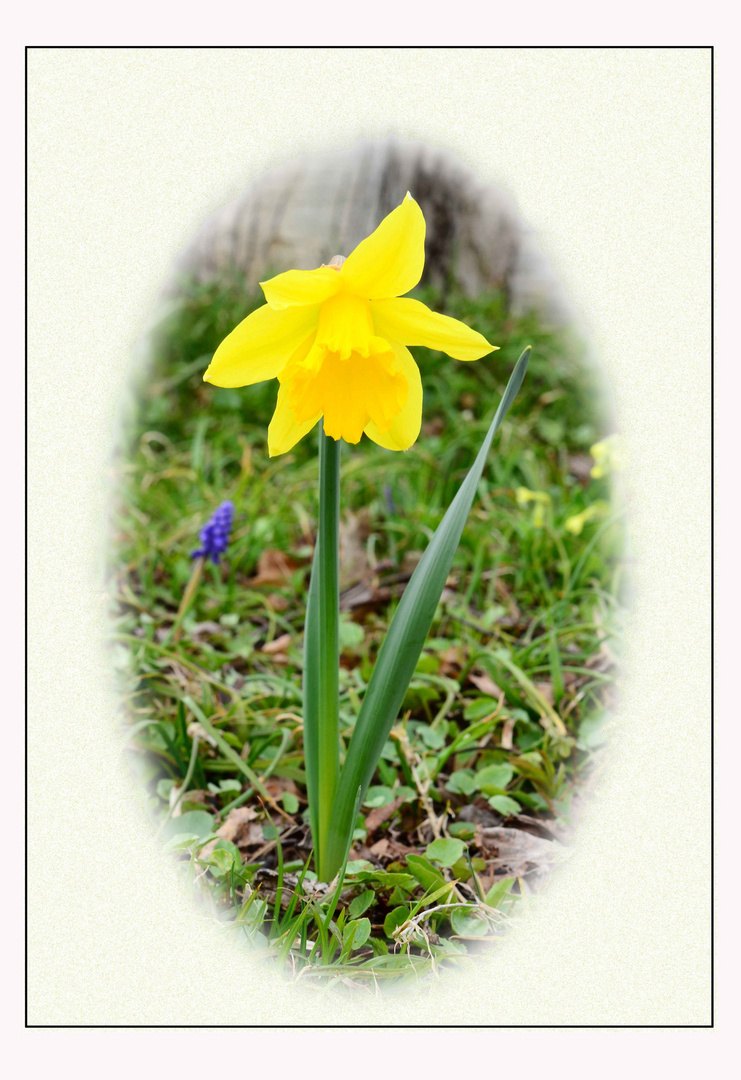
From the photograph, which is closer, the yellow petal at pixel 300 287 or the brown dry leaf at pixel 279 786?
the yellow petal at pixel 300 287

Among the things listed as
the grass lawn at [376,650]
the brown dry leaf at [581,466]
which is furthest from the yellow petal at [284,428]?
the brown dry leaf at [581,466]

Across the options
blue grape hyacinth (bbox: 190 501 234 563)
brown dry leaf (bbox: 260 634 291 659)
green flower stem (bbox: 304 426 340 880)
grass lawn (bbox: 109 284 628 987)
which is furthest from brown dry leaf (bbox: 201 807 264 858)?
blue grape hyacinth (bbox: 190 501 234 563)

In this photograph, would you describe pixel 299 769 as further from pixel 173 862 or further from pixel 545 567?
pixel 545 567

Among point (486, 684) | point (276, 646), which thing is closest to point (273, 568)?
point (276, 646)

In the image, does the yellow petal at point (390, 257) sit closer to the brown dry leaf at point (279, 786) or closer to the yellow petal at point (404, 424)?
the yellow petal at point (404, 424)

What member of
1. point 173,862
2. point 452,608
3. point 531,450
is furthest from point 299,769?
point 531,450

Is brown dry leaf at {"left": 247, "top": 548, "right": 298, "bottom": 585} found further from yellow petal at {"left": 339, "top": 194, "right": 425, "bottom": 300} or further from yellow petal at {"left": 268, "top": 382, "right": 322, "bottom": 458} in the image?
yellow petal at {"left": 339, "top": 194, "right": 425, "bottom": 300}
